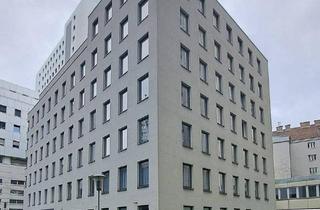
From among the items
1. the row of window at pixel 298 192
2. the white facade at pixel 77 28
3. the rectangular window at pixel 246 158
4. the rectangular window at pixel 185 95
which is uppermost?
the white facade at pixel 77 28

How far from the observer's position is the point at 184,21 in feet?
110

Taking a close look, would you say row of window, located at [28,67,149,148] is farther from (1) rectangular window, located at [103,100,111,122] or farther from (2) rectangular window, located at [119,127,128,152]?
(2) rectangular window, located at [119,127,128,152]

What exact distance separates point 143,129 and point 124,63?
6266mm

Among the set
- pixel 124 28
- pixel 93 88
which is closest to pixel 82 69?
pixel 93 88

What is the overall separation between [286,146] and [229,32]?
145ft

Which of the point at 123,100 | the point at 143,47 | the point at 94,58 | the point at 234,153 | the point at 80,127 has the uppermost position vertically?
the point at 94,58

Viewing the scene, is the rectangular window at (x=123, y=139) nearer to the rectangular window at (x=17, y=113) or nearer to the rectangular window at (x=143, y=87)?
the rectangular window at (x=143, y=87)

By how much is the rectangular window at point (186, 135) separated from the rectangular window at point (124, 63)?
584 centimetres

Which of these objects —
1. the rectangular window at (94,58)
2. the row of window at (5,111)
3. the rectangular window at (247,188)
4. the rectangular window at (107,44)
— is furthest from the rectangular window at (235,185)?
the row of window at (5,111)

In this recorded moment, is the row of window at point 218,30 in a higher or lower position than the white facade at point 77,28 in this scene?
lower

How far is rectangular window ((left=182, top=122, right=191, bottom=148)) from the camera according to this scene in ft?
99.6

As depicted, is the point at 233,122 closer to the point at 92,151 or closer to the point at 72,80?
the point at 92,151

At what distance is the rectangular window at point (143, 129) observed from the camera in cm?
2898

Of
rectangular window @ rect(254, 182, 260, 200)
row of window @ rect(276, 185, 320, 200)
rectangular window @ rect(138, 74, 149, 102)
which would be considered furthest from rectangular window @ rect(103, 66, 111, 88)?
row of window @ rect(276, 185, 320, 200)
